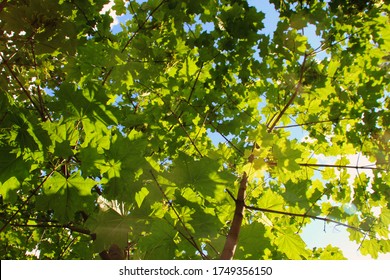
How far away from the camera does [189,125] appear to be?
2.81m

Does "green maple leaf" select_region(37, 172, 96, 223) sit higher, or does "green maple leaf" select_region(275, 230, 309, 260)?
"green maple leaf" select_region(275, 230, 309, 260)

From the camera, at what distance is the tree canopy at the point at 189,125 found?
146 centimetres

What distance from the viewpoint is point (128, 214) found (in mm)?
1578

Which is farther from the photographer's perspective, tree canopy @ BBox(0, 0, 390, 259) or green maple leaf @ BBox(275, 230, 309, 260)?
green maple leaf @ BBox(275, 230, 309, 260)

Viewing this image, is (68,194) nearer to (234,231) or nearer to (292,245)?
(234,231)

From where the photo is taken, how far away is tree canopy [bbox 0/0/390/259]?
146cm

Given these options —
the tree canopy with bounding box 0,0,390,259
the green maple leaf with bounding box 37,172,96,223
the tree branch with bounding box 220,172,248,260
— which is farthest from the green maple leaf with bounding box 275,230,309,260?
the green maple leaf with bounding box 37,172,96,223

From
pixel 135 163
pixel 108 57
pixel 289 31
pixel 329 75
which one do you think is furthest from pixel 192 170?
pixel 329 75

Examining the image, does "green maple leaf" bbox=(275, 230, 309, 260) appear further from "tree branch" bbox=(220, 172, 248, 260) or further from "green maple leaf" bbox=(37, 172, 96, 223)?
"green maple leaf" bbox=(37, 172, 96, 223)

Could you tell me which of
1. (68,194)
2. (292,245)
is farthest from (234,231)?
(68,194)

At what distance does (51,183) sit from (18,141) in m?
0.27

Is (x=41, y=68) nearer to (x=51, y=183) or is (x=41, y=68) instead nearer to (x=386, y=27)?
(x=51, y=183)

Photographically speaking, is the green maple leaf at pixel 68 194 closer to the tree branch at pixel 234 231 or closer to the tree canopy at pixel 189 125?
the tree canopy at pixel 189 125

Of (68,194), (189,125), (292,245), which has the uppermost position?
(189,125)
